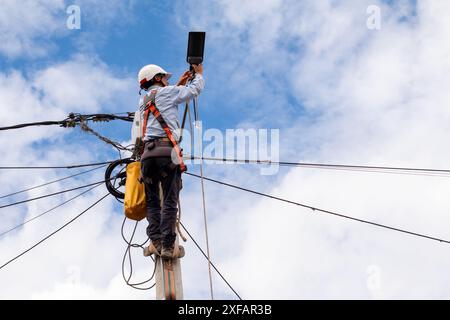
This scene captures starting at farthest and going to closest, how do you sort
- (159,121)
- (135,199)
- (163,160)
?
(135,199) < (159,121) < (163,160)

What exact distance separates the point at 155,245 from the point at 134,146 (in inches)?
63.2

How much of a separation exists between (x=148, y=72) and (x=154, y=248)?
2.11 m

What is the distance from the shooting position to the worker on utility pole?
6.75m

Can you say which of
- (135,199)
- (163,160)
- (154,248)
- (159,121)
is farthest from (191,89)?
(154,248)

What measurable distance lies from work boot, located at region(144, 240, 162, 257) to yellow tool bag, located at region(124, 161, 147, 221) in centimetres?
37

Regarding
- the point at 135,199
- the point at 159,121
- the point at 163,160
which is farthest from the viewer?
the point at 135,199

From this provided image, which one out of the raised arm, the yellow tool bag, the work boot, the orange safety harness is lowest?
the work boot

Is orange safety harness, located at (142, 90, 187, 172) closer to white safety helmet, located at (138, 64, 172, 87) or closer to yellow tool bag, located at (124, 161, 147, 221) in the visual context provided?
white safety helmet, located at (138, 64, 172, 87)

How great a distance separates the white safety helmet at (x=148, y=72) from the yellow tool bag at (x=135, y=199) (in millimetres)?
1140

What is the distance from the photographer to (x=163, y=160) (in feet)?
22.1

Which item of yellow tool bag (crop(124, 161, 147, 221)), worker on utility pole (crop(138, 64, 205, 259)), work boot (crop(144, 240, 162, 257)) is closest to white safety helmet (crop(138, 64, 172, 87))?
worker on utility pole (crop(138, 64, 205, 259))

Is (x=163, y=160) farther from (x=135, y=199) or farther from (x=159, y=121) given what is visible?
(x=135, y=199)
